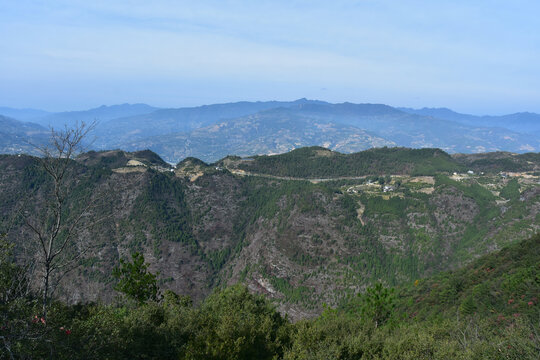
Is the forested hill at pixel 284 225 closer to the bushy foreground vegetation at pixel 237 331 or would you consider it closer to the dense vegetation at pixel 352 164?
the dense vegetation at pixel 352 164

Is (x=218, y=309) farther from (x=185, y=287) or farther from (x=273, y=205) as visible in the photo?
(x=273, y=205)

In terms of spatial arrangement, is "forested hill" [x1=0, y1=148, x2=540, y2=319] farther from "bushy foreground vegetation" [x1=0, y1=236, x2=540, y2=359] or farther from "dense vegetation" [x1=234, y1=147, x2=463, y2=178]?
"bushy foreground vegetation" [x1=0, y1=236, x2=540, y2=359]

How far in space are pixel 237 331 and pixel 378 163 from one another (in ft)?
417

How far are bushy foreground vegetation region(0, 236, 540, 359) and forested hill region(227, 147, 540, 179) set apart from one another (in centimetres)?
9259

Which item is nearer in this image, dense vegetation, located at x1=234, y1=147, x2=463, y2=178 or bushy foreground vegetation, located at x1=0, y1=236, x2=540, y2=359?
bushy foreground vegetation, located at x1=0, y1=236, x2=540, y2=359

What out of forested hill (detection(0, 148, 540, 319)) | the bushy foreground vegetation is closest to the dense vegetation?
forested hill (detection(0, 148, 540, 319))

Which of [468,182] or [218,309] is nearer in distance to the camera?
[218,309]

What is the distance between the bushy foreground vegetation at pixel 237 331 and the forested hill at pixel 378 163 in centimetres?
9259

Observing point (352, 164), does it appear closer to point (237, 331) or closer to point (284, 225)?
point (284, 225)

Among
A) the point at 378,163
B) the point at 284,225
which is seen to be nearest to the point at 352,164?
the point at 378,163

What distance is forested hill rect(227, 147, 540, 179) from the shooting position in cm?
12638

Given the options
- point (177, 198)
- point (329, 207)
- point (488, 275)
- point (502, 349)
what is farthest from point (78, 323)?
→ point (177, 198)

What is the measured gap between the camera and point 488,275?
148 ft

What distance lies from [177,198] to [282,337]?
8714 cm
